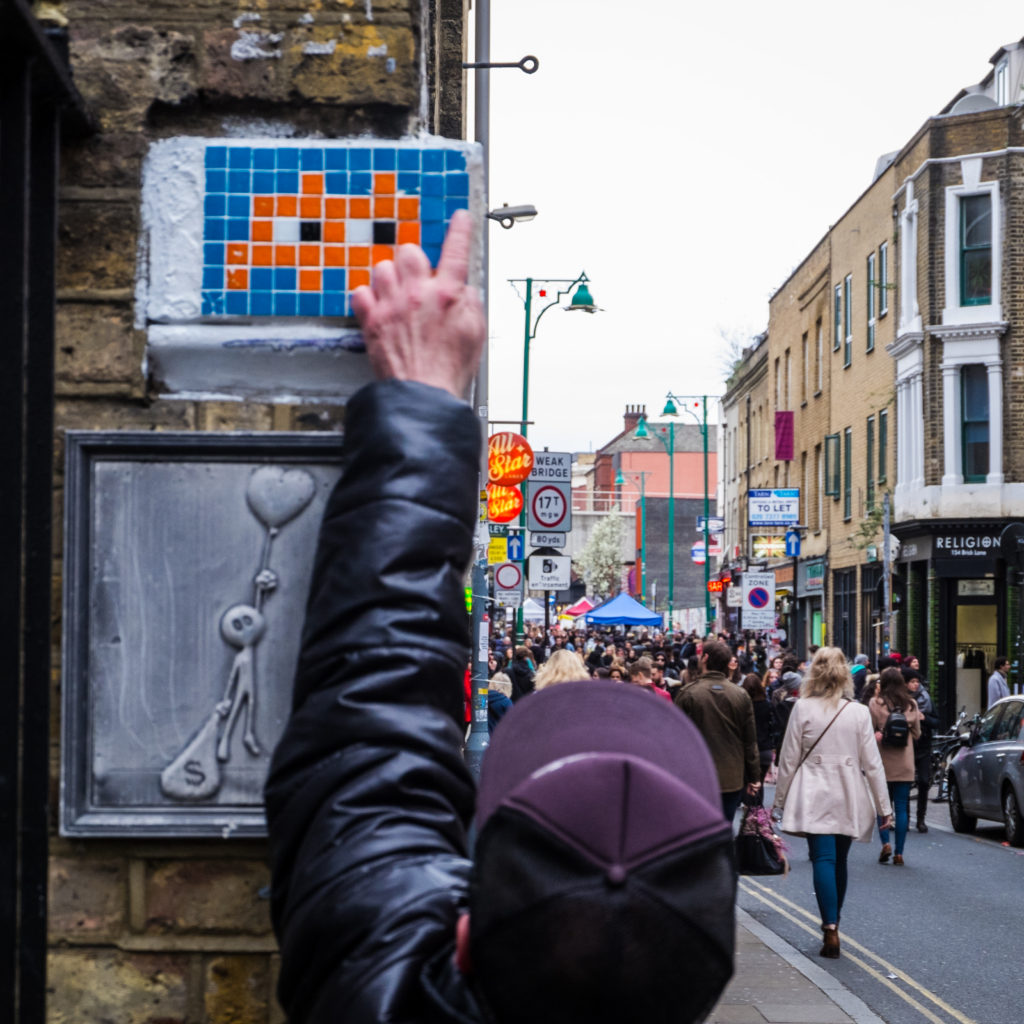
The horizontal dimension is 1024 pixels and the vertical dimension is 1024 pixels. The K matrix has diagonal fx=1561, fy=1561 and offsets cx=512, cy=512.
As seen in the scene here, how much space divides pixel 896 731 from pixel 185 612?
1254 cm

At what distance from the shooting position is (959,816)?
718 inches

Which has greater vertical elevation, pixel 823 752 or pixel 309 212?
pixel 309 212

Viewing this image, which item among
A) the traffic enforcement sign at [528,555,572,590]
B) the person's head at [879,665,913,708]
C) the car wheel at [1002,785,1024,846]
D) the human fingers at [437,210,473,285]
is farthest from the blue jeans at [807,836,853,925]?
the traffic enforcement sign at [528,555,572,590]

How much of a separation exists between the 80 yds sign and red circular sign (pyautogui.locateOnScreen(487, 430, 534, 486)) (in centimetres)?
255

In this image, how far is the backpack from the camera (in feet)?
47.9

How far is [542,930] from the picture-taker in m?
1.54

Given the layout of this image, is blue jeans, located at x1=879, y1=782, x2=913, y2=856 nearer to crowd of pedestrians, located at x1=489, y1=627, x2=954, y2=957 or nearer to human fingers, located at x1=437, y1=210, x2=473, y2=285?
crowd of pedestrians, located at x1=489, y1=627, x2=954, y2=957

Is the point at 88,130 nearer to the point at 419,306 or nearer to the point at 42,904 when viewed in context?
the point at 419,306

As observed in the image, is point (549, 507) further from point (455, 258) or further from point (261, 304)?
point (455, 258)

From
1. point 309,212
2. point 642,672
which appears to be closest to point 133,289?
point 309,212

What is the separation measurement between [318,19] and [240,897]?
1.70 m

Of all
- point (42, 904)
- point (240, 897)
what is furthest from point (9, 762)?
point (240, 897)

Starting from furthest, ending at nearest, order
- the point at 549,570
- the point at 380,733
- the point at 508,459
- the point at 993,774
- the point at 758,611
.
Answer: the point at 758,611 < the point at 549,570 < the point at 508,459 < the point at 993,774 < the point at 380,733

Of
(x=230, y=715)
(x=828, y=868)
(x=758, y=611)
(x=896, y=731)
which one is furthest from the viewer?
(x=758, y=611)
